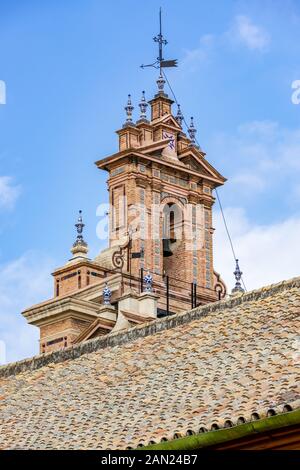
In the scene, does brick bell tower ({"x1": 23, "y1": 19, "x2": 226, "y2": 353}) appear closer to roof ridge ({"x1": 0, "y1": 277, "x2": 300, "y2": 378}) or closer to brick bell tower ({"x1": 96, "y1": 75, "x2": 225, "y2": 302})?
brick bell tower ({"x1": 96, "y1": 75, "x2": 225, "y2": 302})

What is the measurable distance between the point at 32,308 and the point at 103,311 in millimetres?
4532

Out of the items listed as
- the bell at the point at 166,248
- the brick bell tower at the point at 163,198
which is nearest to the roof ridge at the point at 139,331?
the brick bell tower at the point at 163,198

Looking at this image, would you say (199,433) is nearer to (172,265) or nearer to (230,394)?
(230,394)

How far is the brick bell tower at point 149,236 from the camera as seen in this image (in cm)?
5181

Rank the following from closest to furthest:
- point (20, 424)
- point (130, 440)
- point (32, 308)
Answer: point (130, 440) → point (20, 424) → point (32, 308)

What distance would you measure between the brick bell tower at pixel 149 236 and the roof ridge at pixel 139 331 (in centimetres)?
1796

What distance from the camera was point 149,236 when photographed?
54375 millimetres

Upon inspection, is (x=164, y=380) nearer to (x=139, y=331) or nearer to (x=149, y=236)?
(x=139, y=331)

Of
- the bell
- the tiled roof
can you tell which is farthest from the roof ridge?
the bell

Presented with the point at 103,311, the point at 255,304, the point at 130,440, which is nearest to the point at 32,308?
the point at 103,311

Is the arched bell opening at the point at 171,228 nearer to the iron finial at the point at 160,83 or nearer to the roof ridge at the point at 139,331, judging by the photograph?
the iron finial at the point at 160,83

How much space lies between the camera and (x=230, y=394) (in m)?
23.3

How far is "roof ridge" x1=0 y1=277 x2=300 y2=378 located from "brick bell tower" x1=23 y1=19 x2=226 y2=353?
1796 cm

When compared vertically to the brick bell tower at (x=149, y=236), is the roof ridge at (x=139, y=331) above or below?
below
